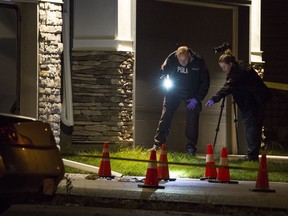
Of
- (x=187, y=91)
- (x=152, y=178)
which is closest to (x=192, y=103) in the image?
(x=187, y=91)

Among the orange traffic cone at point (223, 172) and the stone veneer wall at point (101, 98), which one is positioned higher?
the stone veneer wall at point (101, 98)

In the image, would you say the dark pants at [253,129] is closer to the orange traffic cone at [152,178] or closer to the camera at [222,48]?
the camera at [222,48]

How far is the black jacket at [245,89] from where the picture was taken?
13.9 meters

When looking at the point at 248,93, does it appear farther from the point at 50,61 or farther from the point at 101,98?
the point at 50,61

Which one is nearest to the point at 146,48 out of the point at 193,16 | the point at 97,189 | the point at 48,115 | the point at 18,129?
the point at 193,16

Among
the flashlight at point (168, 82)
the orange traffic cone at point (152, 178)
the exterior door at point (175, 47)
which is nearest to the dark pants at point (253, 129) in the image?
the flashlight at point (168, 82)

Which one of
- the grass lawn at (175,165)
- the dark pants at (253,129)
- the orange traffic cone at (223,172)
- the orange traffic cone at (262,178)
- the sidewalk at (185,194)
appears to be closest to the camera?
the sidewalk at (185,194)

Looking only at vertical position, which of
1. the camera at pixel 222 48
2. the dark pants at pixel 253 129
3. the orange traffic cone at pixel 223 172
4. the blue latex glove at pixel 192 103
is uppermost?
the camera at pixel 222 48

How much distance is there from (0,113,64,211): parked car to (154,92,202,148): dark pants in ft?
22.4

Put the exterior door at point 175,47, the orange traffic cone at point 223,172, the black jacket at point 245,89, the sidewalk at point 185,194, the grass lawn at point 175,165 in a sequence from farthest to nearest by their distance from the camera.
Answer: the exterior door at point 175,47 < the black jacket at point 245,89 < the grass lawn at point 175,165 < the orange traffic cone at point 223,172 < the sidewalk at point 185,194

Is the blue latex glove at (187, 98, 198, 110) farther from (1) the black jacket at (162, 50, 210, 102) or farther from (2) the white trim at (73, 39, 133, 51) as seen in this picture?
(2) the white trim at (73, 39, 133, 51)

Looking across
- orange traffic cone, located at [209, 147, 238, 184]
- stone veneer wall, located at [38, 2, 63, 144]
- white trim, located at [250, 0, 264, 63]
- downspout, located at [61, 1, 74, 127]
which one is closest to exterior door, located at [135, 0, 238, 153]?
white trim, located at [250, 0, 264, 63]

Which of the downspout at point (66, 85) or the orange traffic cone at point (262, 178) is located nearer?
the orange traffic cone at point (262, 178)

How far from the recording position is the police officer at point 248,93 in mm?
13953
